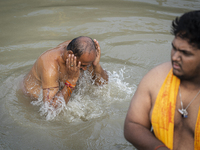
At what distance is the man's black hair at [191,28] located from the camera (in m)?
1.63

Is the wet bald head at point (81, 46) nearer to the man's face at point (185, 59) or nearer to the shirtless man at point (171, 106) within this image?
the shirtless man at point (171, 106)

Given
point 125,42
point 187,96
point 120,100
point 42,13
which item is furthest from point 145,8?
point 187,96

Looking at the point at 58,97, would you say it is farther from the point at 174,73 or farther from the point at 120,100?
the point at 174,73

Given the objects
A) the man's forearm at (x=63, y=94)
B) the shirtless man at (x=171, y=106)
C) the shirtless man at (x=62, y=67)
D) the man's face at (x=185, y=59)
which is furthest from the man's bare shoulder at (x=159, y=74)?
the man's forearm at (x=63, y=94)

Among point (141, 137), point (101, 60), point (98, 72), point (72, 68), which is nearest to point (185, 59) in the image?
point (141, 137)

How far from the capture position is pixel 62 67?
329 cm

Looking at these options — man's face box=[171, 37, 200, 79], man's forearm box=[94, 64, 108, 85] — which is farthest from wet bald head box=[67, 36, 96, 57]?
man's face box=[171, 37, 200, 79]

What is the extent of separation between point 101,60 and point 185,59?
10.7ft

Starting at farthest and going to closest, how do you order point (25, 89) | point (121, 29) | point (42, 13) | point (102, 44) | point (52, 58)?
point (42, 13)
point (121, 29)
point (102, 44)
point (25, 89)
point (52, 58)

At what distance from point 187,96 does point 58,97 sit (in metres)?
1.87

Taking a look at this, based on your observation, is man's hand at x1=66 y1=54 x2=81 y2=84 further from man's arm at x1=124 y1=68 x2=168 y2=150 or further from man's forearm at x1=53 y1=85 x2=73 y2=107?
man's arm at x1=124 y1=68 x2=168 y2=150

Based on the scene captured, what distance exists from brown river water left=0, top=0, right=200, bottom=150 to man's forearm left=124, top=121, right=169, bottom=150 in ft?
3.15

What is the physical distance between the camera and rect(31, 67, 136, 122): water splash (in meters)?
3.40

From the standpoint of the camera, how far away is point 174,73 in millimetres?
1848
